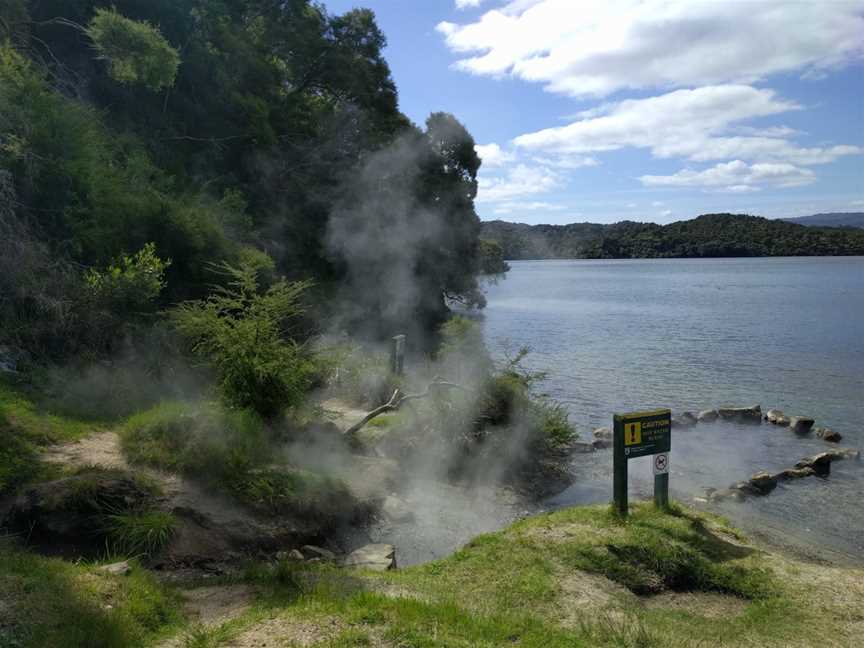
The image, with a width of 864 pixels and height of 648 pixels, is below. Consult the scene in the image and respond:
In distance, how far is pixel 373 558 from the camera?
7754mm

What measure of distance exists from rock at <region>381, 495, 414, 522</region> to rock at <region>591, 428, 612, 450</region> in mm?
6976

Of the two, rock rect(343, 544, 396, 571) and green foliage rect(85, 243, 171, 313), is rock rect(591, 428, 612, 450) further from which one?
green foliage rect(85, 243, 171, 313)

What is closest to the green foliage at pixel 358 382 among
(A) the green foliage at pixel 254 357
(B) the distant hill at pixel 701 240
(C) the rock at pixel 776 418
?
(A) the green foliage at pixel 254 357

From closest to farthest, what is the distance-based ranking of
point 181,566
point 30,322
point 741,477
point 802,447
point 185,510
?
point 181,566 → point 185,510 → point 30,322 → point 741,477 → point 802,447

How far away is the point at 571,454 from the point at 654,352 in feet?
54.1

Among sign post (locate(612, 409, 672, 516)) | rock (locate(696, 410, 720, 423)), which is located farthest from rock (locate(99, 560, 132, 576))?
rock (locate(696, 410, 720, 423))

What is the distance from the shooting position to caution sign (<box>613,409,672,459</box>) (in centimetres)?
814

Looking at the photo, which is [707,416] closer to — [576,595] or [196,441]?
[576,595]

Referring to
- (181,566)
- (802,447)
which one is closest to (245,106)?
(181,566)

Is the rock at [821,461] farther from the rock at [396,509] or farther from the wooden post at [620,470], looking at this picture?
the rock at [396,509]

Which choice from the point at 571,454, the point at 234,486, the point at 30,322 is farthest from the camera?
the point at 571,454

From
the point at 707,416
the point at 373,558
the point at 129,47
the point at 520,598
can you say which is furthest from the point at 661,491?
the point at 129,47

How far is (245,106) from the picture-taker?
20.6 m

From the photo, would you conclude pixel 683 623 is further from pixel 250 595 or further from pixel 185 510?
pixel 185 510
